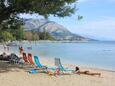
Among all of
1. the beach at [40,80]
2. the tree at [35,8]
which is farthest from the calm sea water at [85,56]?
the beach at [40,80]

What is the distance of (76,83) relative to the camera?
13.9m

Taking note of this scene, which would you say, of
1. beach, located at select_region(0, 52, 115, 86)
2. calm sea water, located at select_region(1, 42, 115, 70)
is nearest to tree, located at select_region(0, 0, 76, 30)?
beach, located at select_region(0, 52, 115, 86)

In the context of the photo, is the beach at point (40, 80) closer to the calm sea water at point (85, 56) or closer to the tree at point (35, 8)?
the tree at point (35, 8)

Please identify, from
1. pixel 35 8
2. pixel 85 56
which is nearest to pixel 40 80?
pixel 35 8

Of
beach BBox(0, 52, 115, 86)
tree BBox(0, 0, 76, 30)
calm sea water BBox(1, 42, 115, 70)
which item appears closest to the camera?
beach BBox(0, 52, 115, 86)

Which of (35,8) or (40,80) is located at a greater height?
(35,8)

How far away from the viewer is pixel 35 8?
16.4 m

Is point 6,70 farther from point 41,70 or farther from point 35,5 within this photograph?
point 35,5

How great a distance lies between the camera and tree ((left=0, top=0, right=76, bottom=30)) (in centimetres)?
1622

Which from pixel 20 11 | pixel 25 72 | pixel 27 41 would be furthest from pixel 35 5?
pixel 27 41

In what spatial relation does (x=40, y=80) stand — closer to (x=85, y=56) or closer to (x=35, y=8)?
(x=35, y=8)

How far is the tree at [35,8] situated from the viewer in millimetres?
16219

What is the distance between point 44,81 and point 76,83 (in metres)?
1.36

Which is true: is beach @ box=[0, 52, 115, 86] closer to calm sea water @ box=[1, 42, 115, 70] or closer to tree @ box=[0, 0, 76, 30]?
tree @ box=[0, 0, 76, 30]
